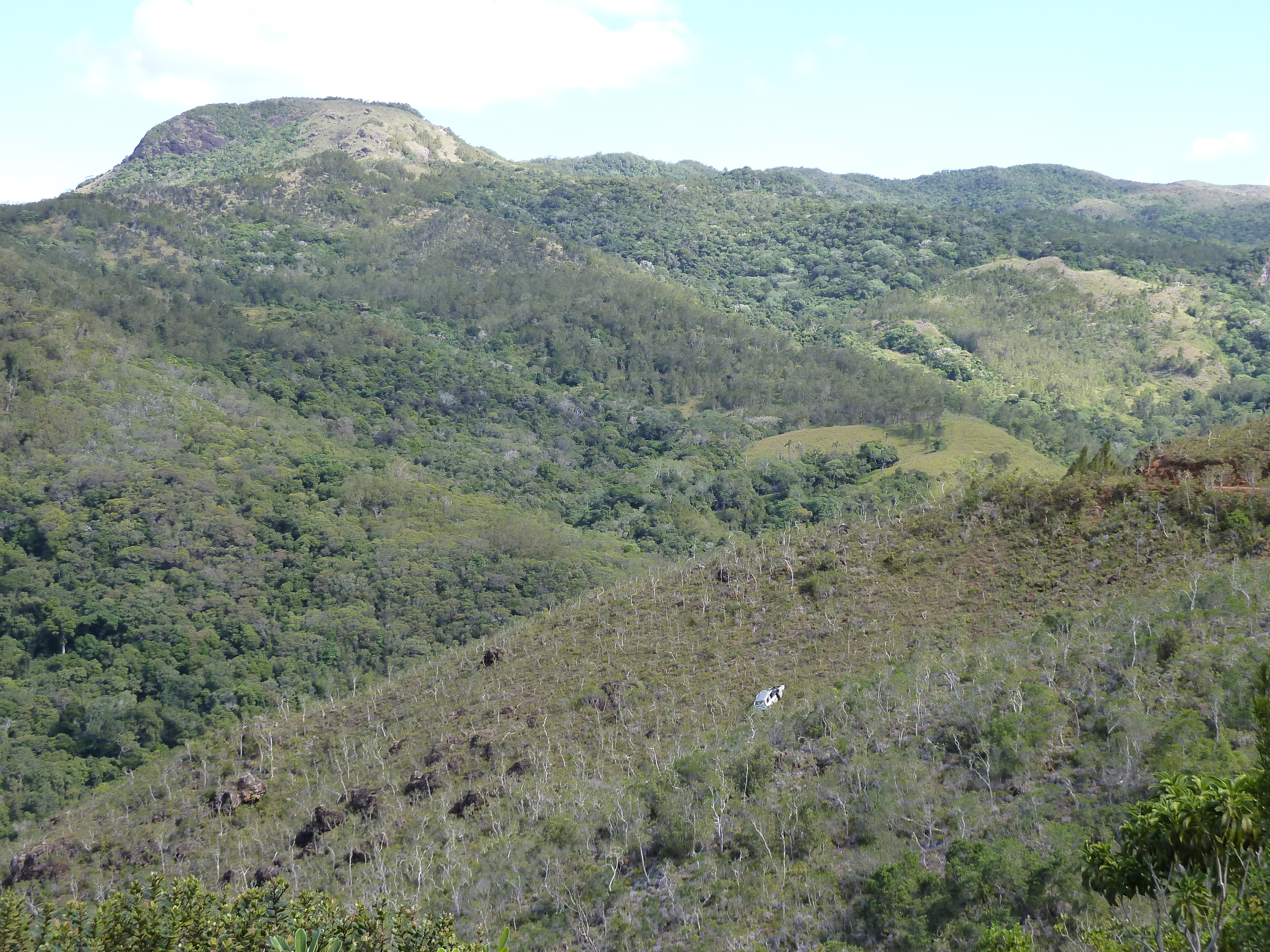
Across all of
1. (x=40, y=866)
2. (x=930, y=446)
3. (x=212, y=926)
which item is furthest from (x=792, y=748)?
(x=930, y=446)

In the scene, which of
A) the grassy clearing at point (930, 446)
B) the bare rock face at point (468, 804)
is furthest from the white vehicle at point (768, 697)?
the grassy clearing at point (930, 446)

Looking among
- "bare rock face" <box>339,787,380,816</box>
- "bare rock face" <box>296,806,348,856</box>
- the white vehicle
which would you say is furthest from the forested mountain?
the white vehicle

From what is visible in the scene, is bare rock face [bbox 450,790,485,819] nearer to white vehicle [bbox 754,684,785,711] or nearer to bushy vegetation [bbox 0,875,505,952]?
white vehicle [bbox 754,684,785,711]

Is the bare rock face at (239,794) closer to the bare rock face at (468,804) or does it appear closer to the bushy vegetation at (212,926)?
the bare rock face at (468,804)

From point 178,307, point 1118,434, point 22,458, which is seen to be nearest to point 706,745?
point 22,458

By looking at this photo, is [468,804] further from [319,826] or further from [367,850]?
[319,826]

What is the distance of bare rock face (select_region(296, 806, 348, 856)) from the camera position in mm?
49250

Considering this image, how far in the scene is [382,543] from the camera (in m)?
118

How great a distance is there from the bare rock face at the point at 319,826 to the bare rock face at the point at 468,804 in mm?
5728

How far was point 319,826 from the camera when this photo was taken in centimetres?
4994

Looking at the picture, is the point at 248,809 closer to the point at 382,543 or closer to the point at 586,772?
the point at 586,772

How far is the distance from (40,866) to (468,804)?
2365 centimetres

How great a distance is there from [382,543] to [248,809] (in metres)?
64.1

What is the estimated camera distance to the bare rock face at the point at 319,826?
49250mm
